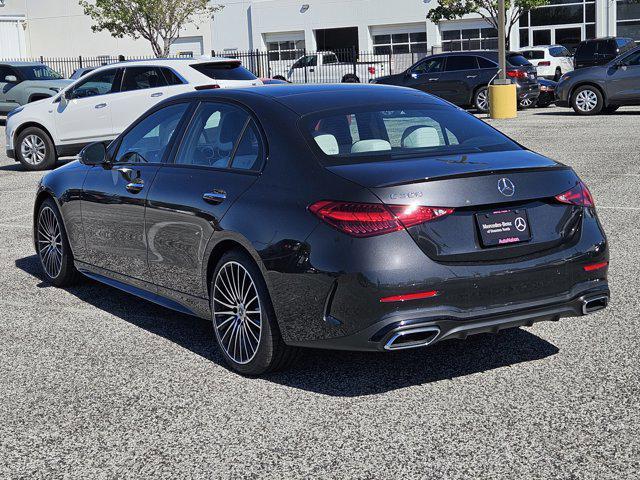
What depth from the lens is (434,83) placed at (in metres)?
28.2

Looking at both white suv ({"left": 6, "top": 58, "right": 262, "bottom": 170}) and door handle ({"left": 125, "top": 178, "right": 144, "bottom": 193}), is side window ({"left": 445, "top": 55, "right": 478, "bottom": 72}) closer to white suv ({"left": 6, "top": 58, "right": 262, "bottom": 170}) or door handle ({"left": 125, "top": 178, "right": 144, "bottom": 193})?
white suv ({"left": 6, "top": 58, "right": 262, "bottom": 170})

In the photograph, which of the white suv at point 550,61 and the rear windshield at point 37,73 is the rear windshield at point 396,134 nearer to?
the rear windshield at point 37,73

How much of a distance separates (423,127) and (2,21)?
72099 millimetres

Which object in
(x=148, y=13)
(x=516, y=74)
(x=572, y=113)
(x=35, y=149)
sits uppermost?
(x=148, y=13)

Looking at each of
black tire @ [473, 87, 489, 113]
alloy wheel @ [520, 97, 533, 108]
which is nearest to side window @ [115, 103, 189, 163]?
black tire @ [473, 87, 489, 113]

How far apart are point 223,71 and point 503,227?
13028mm

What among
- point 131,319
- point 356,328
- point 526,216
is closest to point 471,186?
point 526,216

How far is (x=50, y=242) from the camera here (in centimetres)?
795

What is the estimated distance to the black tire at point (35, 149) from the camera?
A: 17.7 metres

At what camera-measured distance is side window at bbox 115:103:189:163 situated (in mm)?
6465

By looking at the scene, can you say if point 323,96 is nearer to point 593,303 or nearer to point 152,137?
point 152,137

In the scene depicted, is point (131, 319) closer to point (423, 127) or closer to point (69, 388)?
point (69, 388)

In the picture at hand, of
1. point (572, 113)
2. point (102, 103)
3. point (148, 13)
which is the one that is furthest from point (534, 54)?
point (102, 103)

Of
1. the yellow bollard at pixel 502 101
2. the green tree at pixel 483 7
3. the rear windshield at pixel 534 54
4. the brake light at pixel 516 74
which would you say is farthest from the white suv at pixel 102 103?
the green tree at pixel 483 7
